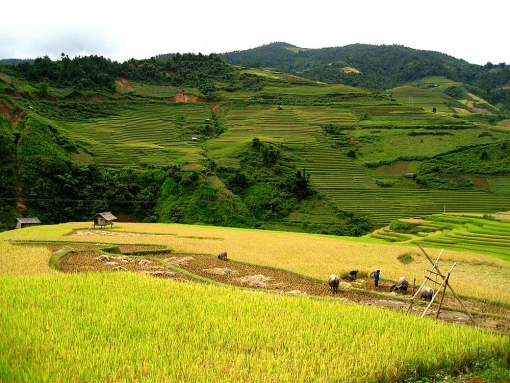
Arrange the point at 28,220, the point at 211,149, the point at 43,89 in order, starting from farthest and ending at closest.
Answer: the point at 43,89, the point at 211,149, the point at 28,220

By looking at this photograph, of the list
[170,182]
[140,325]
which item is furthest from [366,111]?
[140,325]

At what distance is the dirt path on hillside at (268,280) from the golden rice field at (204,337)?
273 cm

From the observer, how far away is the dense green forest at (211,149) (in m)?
41.5

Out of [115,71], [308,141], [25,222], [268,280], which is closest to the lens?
[268,280]

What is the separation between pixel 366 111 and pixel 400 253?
170ft

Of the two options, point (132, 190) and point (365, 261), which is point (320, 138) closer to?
point (132, 190)

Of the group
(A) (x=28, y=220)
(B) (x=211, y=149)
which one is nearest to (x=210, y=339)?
(A) (x=28, y=220)

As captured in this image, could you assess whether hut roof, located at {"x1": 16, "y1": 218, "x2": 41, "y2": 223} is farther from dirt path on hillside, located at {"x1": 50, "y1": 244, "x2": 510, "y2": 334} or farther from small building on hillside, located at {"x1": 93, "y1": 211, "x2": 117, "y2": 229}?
dirt path on hillside, located at {"x1": 50, "y1": 244, "x2": 510, "y2": 334}

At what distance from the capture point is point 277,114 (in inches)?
2657

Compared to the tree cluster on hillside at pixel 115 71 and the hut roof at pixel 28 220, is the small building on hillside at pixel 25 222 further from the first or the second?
the tree cluster on hillside at pixel 115 71

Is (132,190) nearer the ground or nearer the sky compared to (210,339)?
nearer the ground

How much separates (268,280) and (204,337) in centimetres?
743

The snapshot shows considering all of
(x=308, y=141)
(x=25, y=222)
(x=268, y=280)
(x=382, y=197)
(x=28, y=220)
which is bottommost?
(x=25, y=222)

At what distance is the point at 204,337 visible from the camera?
20.6ft
